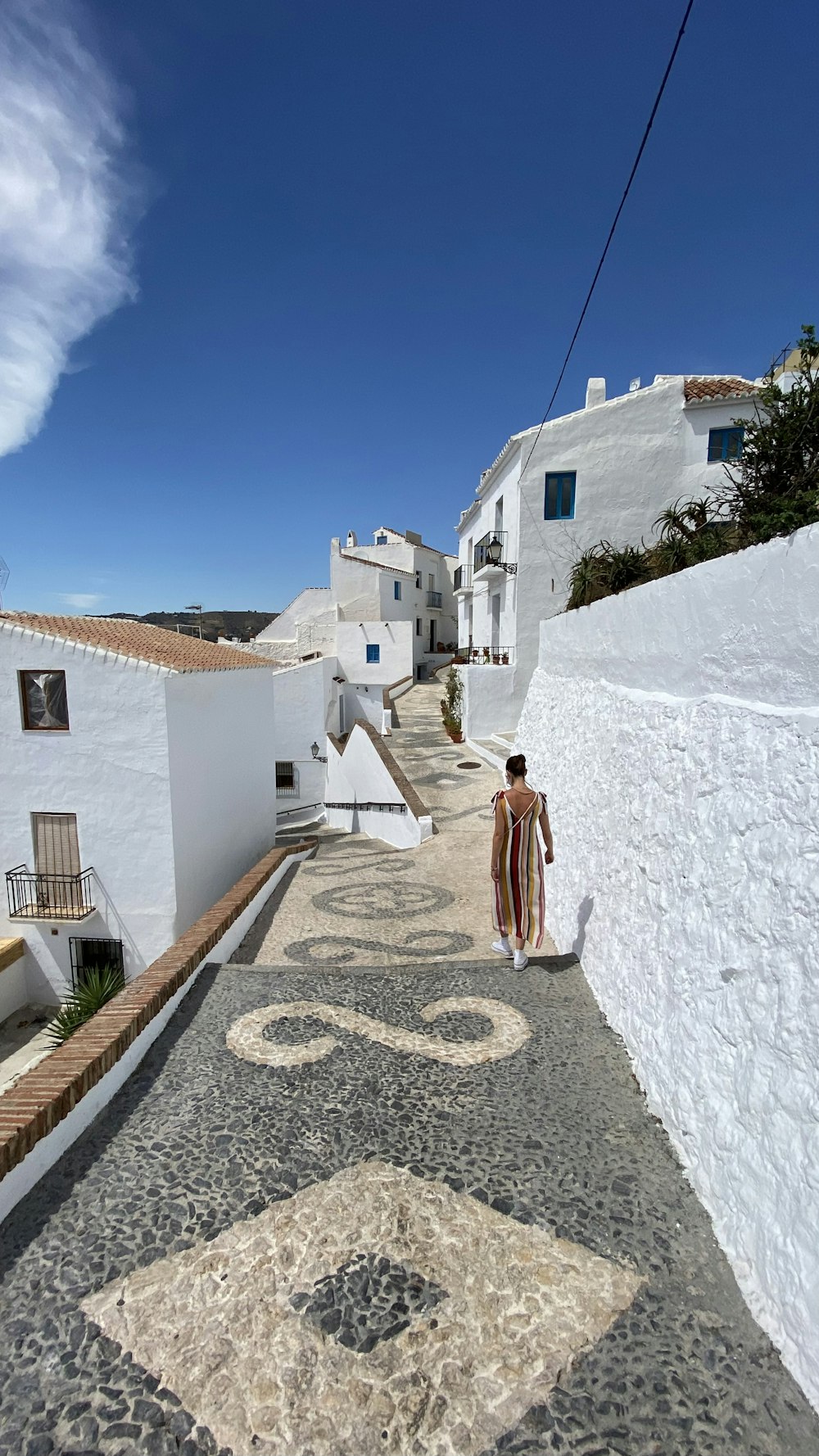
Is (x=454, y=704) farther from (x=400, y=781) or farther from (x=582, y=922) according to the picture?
(x=582, y=922)

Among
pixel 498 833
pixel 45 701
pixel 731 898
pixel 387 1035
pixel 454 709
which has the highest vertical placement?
pixel 45 701

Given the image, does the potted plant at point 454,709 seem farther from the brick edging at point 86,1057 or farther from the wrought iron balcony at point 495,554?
the brick edging at point 86,1057

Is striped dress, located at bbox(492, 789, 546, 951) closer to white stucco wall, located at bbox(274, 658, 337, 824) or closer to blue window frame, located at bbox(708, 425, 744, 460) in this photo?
blue window frame, located at bbox(708, 425, 744, 460)

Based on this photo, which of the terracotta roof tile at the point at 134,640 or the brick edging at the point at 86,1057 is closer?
the brick edging at the point at 86,1057

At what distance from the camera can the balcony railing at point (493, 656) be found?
1725cm

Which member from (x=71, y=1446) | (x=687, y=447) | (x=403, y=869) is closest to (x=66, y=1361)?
(x=71, y=1446)

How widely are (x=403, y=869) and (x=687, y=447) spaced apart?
1332 cm

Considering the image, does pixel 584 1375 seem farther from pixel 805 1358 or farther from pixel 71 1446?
pixel 71 1446

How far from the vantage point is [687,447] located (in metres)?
15.7

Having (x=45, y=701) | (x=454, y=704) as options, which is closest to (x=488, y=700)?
(x=454, y=704)

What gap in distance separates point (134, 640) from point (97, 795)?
2789mm

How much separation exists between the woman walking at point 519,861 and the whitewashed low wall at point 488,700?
1178cm

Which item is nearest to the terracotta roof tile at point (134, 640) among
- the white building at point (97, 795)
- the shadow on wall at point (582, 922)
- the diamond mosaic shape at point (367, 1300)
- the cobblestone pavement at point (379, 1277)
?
the white building at point (97, 795)

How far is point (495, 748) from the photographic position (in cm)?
1509
